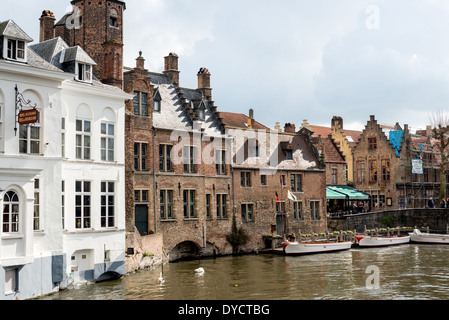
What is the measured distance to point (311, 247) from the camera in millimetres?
37719

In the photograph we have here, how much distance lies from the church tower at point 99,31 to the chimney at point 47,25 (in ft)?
0.93

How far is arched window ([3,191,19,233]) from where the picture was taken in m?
19.4

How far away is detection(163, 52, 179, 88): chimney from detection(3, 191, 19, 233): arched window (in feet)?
63.3

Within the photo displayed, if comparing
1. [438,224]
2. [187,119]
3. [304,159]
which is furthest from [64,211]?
[438,224]

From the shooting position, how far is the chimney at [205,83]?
39625mm

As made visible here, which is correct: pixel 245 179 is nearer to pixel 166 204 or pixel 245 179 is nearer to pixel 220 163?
pixel 220 163

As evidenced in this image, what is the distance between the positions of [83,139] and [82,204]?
2700mm

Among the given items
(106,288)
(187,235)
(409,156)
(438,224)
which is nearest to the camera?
(106,288)

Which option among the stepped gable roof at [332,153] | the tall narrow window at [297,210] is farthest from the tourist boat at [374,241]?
the stepped gable roof at [332,153]

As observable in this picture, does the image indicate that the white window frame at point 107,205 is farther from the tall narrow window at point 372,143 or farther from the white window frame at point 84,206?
the tall narrow window at point 372,143

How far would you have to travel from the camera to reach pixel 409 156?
5803 centimetres

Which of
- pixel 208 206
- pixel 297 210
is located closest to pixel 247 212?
pixel 208 206
